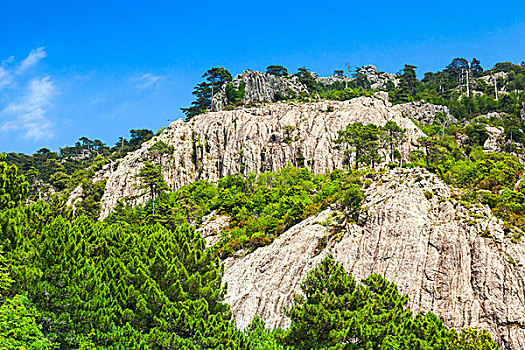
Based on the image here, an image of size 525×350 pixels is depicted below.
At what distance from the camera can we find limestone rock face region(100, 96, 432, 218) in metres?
83.1

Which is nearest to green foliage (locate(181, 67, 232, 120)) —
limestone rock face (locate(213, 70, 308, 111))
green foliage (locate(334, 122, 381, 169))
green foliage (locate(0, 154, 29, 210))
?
limestone rock face (locate(213, 70, 308, 111))

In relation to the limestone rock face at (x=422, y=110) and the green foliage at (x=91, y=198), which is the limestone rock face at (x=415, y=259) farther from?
the limestone rock face at (x=422, y=110)

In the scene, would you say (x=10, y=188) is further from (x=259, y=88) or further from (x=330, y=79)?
(x=330, y=79)

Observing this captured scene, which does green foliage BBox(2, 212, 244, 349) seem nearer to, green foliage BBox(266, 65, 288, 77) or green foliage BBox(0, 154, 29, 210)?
green foliage BBox(0, 154, 29, 210)

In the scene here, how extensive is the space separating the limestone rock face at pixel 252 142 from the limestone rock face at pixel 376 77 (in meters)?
57.6

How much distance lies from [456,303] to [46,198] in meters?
80.1

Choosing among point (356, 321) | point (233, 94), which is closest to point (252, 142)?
point (233, 94)

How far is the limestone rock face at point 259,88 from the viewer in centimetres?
11238

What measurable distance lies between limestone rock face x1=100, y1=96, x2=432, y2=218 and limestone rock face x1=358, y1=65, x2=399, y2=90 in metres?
57.6

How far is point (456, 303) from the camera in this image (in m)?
30.5

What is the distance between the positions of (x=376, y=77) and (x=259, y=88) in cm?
6585

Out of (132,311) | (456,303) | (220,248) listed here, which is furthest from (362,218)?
(132,311)

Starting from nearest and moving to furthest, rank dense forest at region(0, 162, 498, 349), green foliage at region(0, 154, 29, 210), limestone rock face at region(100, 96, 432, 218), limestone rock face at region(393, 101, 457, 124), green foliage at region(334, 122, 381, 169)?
dense forest at region(0, 162, 498, 349) → green foliage at region(0, 154, 29, 210) → green foliage at region(334, 122, 381, 169) → limestone rock face at region(100, 96, 432, 218) → limestone rock face at region(393, 101, 457, 124)

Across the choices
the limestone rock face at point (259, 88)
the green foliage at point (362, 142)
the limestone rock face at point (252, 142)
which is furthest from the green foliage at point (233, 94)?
the green foliage at point (362, 142)
